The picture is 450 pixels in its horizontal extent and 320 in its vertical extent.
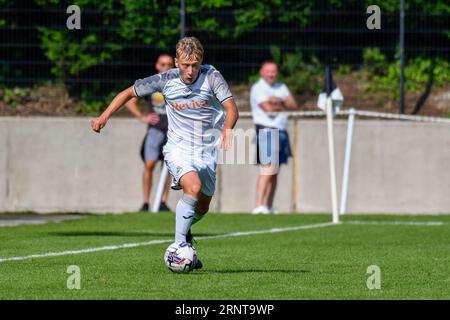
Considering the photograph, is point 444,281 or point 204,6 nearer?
point 444,281

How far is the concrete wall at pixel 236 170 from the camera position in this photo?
63.5ft

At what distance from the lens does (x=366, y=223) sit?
1638cm

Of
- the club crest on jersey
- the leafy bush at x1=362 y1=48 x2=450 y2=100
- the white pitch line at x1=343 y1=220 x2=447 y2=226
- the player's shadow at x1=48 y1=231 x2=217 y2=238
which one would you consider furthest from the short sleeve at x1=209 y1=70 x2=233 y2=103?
the leafy bush at x1=362 y1=48 x2=450 y2=100

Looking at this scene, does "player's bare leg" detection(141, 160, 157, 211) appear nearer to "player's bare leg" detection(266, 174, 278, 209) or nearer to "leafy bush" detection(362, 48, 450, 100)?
"player's bare leg" detection(266, 174, 278, 209)

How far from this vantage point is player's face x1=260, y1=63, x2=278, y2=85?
18734 mm

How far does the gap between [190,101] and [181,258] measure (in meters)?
1.30

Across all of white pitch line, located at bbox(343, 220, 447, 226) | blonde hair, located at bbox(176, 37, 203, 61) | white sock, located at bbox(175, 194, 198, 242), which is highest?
blonde hair, located at bbox(176, 37, 203, 61)

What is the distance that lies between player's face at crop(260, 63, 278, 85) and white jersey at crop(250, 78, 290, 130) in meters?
0.07

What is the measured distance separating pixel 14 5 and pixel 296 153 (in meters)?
4.70

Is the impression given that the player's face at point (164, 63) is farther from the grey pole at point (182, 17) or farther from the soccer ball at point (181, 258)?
the soccer ball at point (181, 258)

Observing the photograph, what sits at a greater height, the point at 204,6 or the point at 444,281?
the point at 204,6
